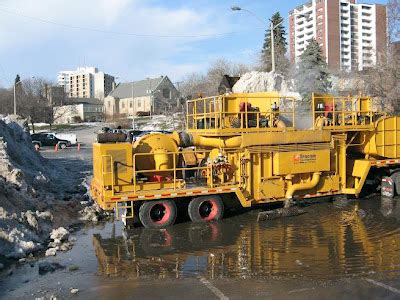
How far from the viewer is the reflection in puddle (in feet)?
28.0

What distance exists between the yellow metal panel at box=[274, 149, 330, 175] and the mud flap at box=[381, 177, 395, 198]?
3299 millimetres

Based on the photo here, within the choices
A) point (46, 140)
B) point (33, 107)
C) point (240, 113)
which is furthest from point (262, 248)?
point (33, 107)

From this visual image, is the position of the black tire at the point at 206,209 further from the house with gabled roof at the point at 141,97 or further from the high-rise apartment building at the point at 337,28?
the high-rise apartment building at the point at 337,28

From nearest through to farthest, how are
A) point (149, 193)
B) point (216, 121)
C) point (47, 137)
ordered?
point (149, 193) → point (216, 121) → point (47, 137)

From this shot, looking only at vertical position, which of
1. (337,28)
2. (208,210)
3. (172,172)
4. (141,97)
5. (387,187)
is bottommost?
(208,210)

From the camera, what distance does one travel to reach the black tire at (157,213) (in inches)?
468

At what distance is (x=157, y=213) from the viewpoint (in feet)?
40.2

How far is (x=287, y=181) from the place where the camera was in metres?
13.3

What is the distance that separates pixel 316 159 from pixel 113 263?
683 cm

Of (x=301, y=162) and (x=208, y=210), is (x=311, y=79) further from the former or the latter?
(x=208, y=210)

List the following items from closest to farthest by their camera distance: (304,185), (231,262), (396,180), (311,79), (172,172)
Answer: (231,262), (172,172), (304,185), (396,180), (311,79)

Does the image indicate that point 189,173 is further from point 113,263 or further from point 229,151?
point 113,263

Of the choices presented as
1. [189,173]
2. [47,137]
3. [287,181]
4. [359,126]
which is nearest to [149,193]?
[189,173]

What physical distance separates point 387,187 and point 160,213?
8049 millimetres
